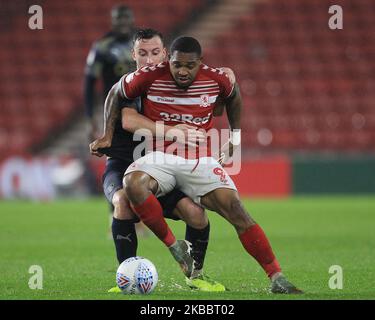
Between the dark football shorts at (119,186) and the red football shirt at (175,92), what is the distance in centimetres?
37

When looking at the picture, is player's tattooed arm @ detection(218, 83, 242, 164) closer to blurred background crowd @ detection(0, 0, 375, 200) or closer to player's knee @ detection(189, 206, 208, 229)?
player's knee @ detection(189, 206, 208, 229)

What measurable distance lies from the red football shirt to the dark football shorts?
37 centimetres

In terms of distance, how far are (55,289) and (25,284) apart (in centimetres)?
38

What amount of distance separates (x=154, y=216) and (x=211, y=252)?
3.08 meters

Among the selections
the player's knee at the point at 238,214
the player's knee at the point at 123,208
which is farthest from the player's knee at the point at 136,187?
the player's knee at the point at 238,214

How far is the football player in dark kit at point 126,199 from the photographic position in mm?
6730

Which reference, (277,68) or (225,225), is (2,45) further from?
(225,225)

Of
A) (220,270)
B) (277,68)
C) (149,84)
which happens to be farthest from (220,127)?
(149,84)

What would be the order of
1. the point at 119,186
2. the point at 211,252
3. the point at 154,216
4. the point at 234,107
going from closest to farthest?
the point at 154,216 → the point at 234,107 → the point at 119,186 → the point at 211,252

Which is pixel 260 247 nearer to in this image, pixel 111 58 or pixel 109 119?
pixel 109 119

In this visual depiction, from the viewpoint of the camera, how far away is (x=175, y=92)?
6.61m

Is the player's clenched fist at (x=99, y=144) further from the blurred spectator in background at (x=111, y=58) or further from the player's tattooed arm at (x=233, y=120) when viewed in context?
the blurred spectator in background at (x=111, y=58)

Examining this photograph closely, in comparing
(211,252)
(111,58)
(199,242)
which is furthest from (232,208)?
(111,58)

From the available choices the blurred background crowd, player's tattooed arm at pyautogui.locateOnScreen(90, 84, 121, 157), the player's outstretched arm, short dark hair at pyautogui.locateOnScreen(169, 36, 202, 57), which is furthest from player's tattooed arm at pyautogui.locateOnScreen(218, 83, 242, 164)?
the blurred background crowd
